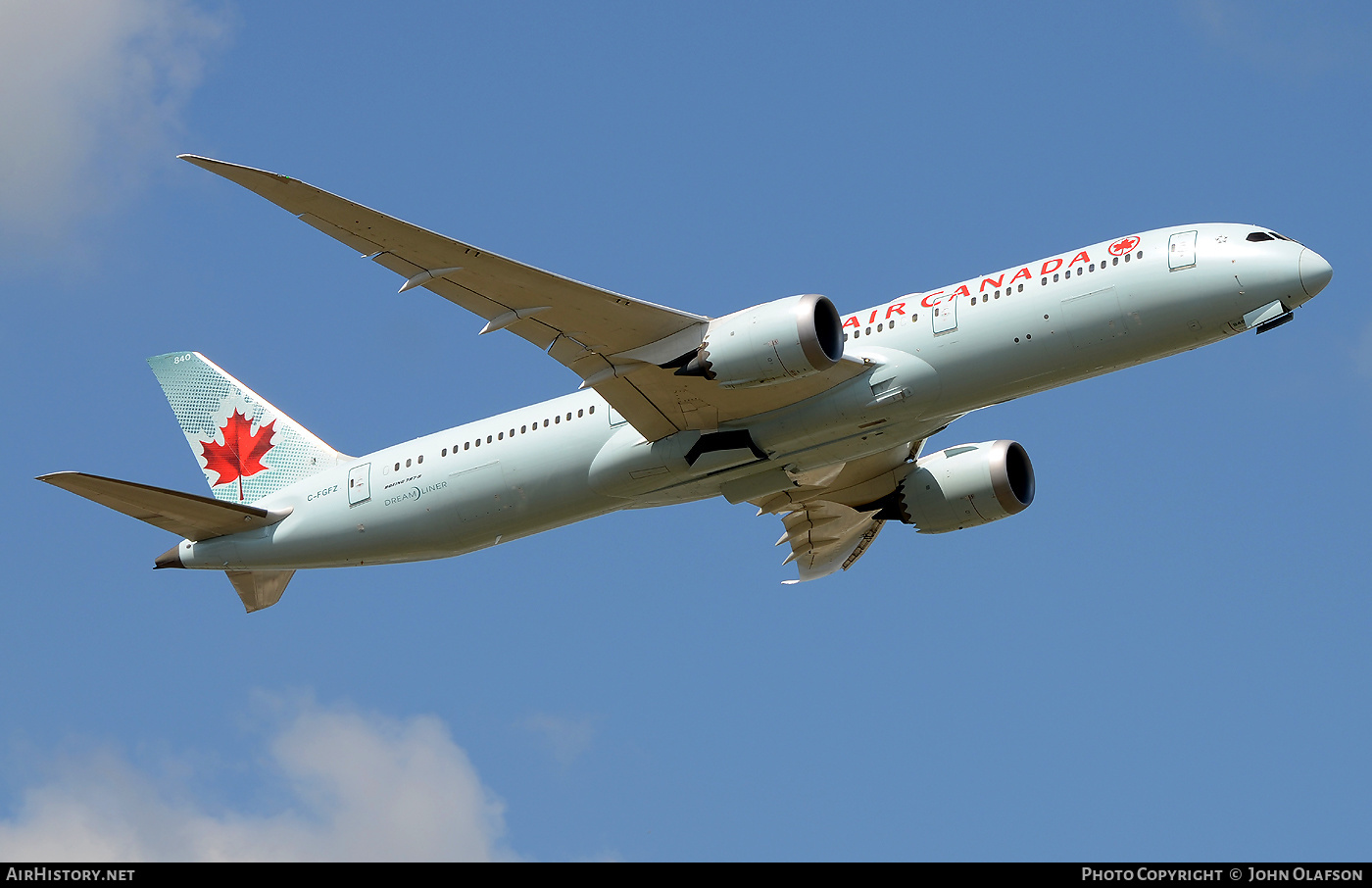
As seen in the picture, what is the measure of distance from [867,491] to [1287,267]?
13.4m

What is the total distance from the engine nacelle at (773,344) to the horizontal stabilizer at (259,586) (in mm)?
14875

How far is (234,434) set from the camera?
135 feet

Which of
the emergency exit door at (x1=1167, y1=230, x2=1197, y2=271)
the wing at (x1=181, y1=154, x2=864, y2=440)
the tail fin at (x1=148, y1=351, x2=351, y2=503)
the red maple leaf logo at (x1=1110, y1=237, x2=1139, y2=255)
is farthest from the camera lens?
the tail fin at (x1=148, y1=351, x2=351, y2=503)

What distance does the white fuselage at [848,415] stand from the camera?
3042 centimetres

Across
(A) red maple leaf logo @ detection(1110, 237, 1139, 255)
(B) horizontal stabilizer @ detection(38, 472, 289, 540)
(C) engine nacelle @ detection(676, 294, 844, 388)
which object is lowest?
(B) horizontal stabilizer @ detection(38, 472, 289, 540)

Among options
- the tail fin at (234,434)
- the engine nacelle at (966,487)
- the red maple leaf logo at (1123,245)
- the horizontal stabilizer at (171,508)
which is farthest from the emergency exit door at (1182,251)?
the horizontal stabilizer at (171,508)

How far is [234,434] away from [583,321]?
14.4 m

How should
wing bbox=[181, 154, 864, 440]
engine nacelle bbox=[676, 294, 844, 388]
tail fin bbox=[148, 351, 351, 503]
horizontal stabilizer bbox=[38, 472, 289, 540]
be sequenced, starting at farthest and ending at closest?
tail fin bbox=[148, 351, 351, 503] → horizontal stabilizer bbox=[38, 472, 289, 540] → engine nacelle bbox=[676, 294, 844, 388] → wing bbox=[181, 154, 864, 440]

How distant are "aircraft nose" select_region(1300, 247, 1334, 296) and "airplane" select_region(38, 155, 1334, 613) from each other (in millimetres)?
41

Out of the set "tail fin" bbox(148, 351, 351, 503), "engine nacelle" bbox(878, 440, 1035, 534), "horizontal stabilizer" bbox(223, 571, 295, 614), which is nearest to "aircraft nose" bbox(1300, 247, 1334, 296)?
"engine nacelle" bbox(878, 440, 1035, 534)

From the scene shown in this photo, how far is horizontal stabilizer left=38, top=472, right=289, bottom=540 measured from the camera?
33438mm

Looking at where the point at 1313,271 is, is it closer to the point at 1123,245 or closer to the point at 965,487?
the point at 1123,245

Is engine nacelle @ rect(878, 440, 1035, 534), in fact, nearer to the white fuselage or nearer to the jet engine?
the jet engine

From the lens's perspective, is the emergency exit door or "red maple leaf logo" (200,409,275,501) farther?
"red maple leaf logo" (200,409,275,501)
